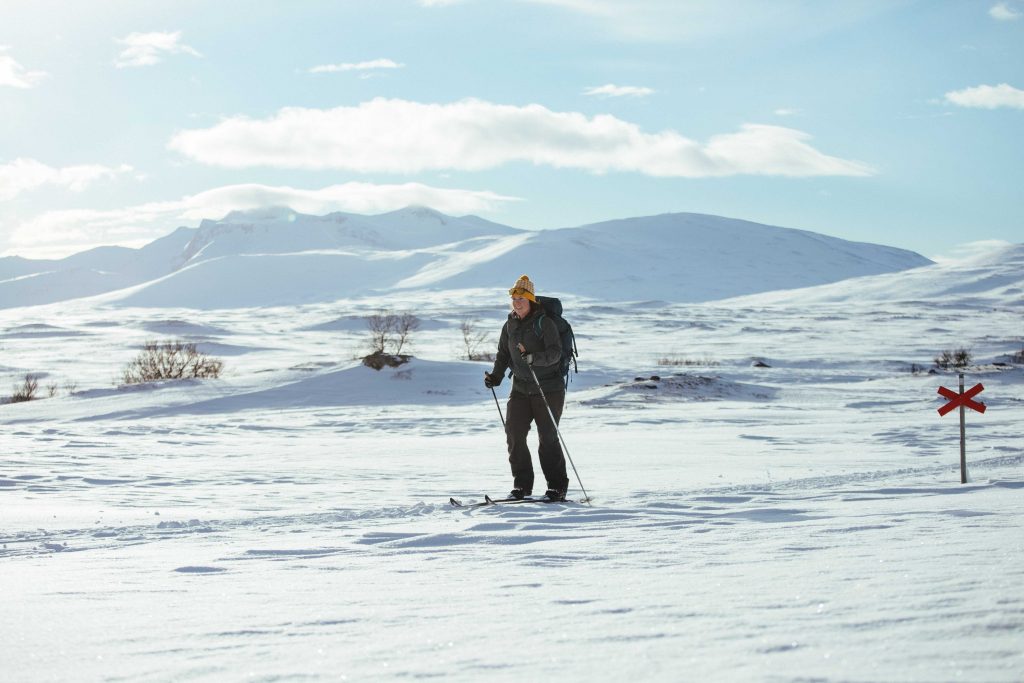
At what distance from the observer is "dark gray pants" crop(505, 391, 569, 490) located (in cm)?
654

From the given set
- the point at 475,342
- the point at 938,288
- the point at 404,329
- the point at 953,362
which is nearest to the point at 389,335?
the point at 475,342

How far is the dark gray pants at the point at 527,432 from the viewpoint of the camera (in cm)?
654

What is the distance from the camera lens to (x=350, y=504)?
6.82 m

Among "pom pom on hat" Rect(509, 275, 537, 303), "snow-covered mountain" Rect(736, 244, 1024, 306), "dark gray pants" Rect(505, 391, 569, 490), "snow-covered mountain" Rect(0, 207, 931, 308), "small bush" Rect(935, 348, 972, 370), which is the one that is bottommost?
"small bush" Rect(935, 348, 972, 370)

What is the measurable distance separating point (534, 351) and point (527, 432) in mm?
643

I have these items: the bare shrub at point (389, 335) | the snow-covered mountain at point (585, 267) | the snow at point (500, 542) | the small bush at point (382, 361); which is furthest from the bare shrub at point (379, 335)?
the snow-covered mountain at point (585, 267)

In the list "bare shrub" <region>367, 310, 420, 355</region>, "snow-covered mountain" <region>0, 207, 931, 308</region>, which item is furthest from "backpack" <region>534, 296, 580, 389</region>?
"snow-covered mountain" <region>0, 207, 931, 308</region>

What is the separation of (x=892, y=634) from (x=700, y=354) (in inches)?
1340

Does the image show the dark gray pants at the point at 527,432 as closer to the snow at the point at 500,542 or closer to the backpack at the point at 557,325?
the backpack at the point at 557,325

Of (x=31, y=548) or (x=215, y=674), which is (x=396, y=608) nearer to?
(x=215, y=674)

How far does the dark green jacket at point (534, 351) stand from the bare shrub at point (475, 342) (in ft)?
67.4

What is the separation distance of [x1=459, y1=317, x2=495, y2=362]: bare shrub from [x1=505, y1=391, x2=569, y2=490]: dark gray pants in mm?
20400

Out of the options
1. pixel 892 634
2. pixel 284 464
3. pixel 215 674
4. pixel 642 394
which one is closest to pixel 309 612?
pixel 215 674

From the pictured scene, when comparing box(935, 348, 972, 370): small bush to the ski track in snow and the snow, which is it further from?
the ski track in snow
